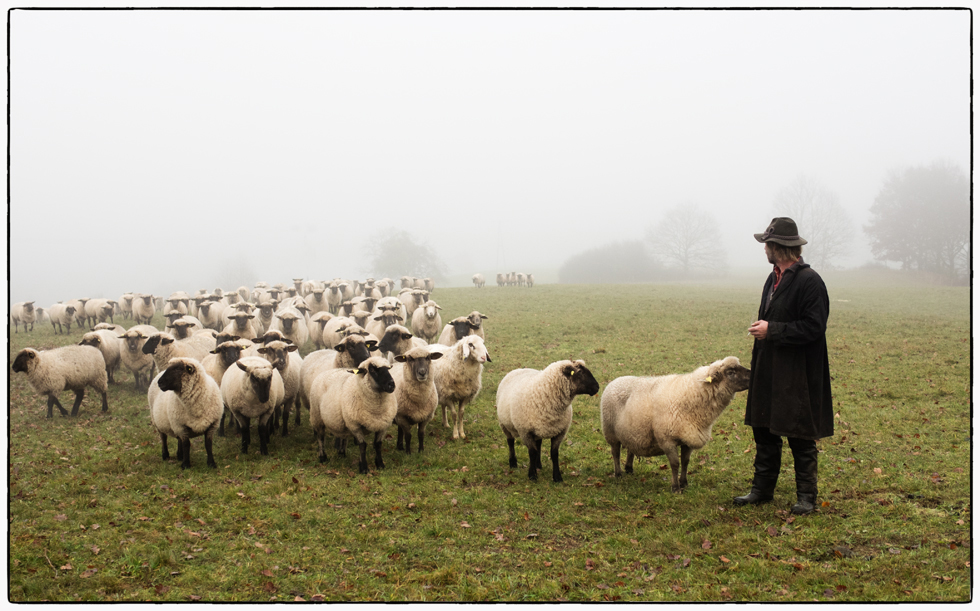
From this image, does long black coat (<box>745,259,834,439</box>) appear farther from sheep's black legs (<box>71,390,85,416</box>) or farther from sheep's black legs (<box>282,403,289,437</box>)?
sheep's black legs (<box>71,390,85,416</box>)

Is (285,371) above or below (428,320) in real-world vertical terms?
below

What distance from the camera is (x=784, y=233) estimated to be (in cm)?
631

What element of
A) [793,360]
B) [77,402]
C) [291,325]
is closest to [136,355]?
[77,402]

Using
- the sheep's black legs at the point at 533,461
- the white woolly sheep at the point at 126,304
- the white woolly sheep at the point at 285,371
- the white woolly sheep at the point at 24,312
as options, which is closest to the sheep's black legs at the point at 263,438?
the white woolly sheep at the point at 285,371

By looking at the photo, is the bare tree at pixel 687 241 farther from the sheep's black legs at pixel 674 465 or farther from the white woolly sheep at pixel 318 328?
the sheep's black legs at pixel 674 465

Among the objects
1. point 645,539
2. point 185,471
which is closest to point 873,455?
point 645,539

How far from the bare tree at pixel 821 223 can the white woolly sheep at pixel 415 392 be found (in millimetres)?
56945

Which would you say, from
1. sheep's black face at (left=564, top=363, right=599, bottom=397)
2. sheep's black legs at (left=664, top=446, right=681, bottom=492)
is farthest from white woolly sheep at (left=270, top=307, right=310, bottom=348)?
sheep's black legs at (left=664, top=446, right=681, bottom=492)

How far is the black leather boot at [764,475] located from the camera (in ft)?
22.2

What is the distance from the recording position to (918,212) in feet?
170

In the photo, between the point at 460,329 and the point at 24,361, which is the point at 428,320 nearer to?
the point at 460,329

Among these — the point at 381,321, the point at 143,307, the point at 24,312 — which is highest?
the point at 143,307

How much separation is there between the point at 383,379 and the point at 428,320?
432 inches

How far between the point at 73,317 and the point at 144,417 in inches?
625
